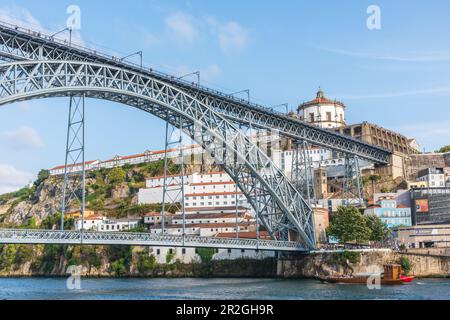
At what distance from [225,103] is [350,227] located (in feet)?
52.4

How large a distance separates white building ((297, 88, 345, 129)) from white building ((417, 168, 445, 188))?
21.2 metres

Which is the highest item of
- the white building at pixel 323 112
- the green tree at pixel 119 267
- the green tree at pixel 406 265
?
the white building at pixel 323 112

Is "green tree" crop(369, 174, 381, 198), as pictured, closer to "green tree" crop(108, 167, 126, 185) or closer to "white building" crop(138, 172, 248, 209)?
"white building" crop(138, 172, 248, 209)

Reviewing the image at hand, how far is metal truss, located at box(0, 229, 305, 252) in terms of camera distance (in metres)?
31.8

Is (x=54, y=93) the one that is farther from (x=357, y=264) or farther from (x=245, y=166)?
(x=357, y=264)

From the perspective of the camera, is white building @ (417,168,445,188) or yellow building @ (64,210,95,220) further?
yellow building @ (64,210,95,220)

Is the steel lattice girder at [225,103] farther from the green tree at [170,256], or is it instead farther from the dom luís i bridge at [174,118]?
the green tree at [170,256]

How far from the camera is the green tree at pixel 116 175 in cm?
9356

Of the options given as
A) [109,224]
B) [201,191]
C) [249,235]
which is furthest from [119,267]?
[201,191]

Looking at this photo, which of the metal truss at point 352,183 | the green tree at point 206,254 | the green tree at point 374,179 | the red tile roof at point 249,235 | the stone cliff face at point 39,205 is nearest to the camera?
the red tile roof at point 249,235

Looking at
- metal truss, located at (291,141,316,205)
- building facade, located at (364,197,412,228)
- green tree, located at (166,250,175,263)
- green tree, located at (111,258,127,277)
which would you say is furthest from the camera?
green tree, located at (111,258,127,277)

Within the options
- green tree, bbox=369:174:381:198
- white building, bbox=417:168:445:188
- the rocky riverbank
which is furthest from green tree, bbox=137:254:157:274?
white building, bbox=417:168:445:188

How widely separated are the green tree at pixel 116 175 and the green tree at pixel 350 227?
4994 centimetres

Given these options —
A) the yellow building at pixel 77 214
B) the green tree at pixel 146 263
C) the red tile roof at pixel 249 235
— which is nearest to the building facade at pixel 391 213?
the red tile roof at pixel 249 235
